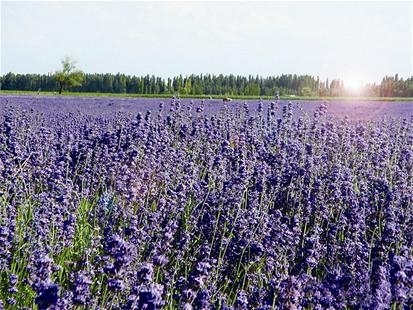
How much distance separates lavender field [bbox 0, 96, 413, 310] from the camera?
91.4 inches

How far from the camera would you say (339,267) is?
307 centimetres

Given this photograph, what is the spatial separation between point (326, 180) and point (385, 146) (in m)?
1.85

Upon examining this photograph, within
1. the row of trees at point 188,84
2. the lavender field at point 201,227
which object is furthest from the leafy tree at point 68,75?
the lavender field at point 201,227

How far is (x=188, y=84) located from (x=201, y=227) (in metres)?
60.3

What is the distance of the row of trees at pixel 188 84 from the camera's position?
61.7 m

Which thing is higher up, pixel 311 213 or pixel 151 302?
pixel 151 302

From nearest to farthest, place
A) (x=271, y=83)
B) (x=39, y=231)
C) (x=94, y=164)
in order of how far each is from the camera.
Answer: (x=39, y=231) < (x=94, y=164) < (x=271, y=83)

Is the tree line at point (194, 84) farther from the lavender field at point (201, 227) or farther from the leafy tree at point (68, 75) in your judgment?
the lavender field at point (201, 227)

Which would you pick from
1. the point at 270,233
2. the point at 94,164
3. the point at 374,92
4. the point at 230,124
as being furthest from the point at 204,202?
the point at 374,92

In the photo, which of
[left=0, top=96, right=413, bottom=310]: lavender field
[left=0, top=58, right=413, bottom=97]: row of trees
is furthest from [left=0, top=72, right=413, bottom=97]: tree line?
[left=0, top=96, right=413, bottom=310]: lavender field

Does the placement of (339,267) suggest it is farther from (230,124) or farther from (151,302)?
(230,124)

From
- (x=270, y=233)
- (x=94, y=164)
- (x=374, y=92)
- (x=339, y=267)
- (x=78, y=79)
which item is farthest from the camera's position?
(x=78, y=79)

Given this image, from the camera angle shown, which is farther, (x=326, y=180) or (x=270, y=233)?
(x=326, y=180)

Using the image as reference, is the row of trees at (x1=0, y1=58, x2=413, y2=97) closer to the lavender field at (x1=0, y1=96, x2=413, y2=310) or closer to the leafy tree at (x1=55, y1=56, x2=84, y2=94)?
the leafy tree at (x1=55, y1=56, x2=84, y2=94)
